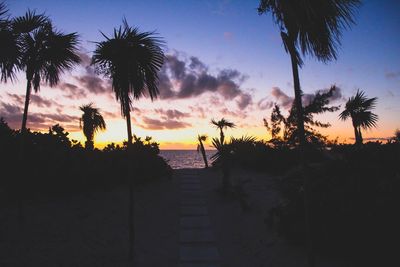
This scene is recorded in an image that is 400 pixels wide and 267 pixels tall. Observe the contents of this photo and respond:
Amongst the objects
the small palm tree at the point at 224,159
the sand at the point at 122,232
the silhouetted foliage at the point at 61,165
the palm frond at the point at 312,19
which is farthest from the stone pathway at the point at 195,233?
the palm frond at the point at 312,19

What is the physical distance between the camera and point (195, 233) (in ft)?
32.7

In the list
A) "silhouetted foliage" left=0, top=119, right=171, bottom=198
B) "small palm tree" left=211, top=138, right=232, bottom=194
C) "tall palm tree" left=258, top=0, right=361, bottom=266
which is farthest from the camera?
"small palm tree" left=211, top=138, right=232, bottom=194

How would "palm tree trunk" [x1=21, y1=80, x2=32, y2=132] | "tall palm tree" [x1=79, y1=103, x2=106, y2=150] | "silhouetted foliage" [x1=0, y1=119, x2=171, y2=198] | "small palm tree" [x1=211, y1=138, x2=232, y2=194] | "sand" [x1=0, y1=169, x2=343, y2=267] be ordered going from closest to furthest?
"sand" [x1=0, y1=169, x2=343, y2=267]
"palm tree trunk" [x1=21, y1=80, x2=32, y2=132]
"silhouetted foliage" [x1=0, y1=119, x2=171, y2=198]
"small palm tree" [x1=211, y1=138, x2=232, y2=194]
"tall palm tree" [x1=79, y1=103, x2=106, y2=150]

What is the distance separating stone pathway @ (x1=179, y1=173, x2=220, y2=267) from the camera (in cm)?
826

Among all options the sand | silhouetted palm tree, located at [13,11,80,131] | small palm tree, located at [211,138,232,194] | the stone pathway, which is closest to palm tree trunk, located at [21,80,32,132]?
silhouetted palm tree, located at [13,11,80,131]

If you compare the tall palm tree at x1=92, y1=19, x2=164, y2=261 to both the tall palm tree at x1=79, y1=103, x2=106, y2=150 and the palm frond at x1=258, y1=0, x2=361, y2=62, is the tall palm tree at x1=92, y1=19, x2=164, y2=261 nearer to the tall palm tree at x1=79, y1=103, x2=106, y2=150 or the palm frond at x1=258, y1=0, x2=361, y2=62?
the palm frond at x1=258, y1=0, x2=361, y2=62

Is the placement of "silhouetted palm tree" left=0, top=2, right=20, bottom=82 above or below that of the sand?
above

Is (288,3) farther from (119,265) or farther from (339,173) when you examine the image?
(119,265)

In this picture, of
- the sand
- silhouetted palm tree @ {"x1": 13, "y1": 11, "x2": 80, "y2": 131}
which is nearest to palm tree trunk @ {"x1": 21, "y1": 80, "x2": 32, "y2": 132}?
silhouetted palm tree @ {"x1": 13, "y1": 11, "x2": 80, "y2": 131}

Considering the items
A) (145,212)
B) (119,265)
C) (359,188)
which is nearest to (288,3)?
(359,188)

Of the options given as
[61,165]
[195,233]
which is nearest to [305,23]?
[195,233]

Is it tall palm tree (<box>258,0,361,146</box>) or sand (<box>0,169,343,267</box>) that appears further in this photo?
sand (<box>0,169,343,267</box>)

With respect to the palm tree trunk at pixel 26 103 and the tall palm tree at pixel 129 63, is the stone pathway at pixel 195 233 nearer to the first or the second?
the tall palm tree at pixel 129 63

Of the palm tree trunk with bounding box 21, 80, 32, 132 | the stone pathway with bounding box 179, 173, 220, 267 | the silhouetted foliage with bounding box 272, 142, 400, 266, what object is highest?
the palm tree trunk with bounding box 21, 80, 32, 132
